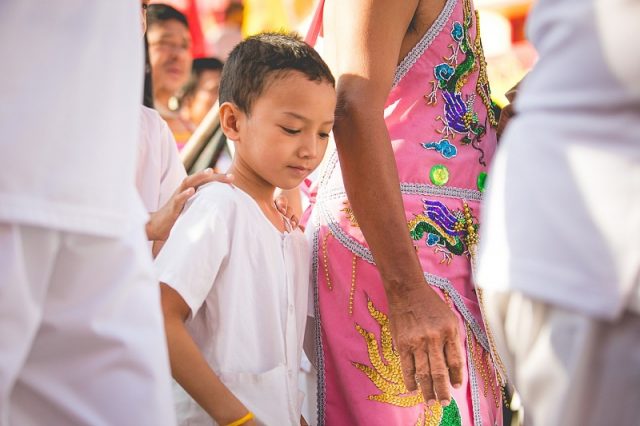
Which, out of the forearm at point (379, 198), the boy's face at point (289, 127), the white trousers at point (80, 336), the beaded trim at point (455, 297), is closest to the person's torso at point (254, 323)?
the boy's face at point (289, 127)

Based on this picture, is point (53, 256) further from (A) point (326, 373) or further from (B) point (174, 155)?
(B) point (174, 155)

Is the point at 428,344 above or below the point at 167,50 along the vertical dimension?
below

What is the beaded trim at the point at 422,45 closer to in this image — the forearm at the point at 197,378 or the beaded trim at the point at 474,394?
the beaded trim at the point at 474,394

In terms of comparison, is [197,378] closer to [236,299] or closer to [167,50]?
[236,299]

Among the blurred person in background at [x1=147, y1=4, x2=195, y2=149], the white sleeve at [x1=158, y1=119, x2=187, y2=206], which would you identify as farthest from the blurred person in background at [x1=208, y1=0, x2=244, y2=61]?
the white sleeve at [x1=158, y1=119, x2=187, y2=206]

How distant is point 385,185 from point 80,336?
0.99 meters

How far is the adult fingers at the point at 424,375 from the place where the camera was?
197 centimetres

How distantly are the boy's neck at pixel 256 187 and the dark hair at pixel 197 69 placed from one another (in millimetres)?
4265

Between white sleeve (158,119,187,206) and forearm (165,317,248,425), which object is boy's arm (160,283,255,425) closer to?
forearm (165,317,248,425)

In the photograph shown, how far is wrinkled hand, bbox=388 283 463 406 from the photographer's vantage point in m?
1.97

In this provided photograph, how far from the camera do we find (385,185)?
2.07 metres

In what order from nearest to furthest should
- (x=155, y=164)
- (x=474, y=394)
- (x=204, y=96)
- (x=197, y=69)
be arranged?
(x=474, y=394)
(x=155, y=164)
(x=204, y=96)
(x=197, y=69)

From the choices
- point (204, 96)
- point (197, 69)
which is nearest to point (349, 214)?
point (204, 96)

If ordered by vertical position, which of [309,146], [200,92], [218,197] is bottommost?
[200,92]
